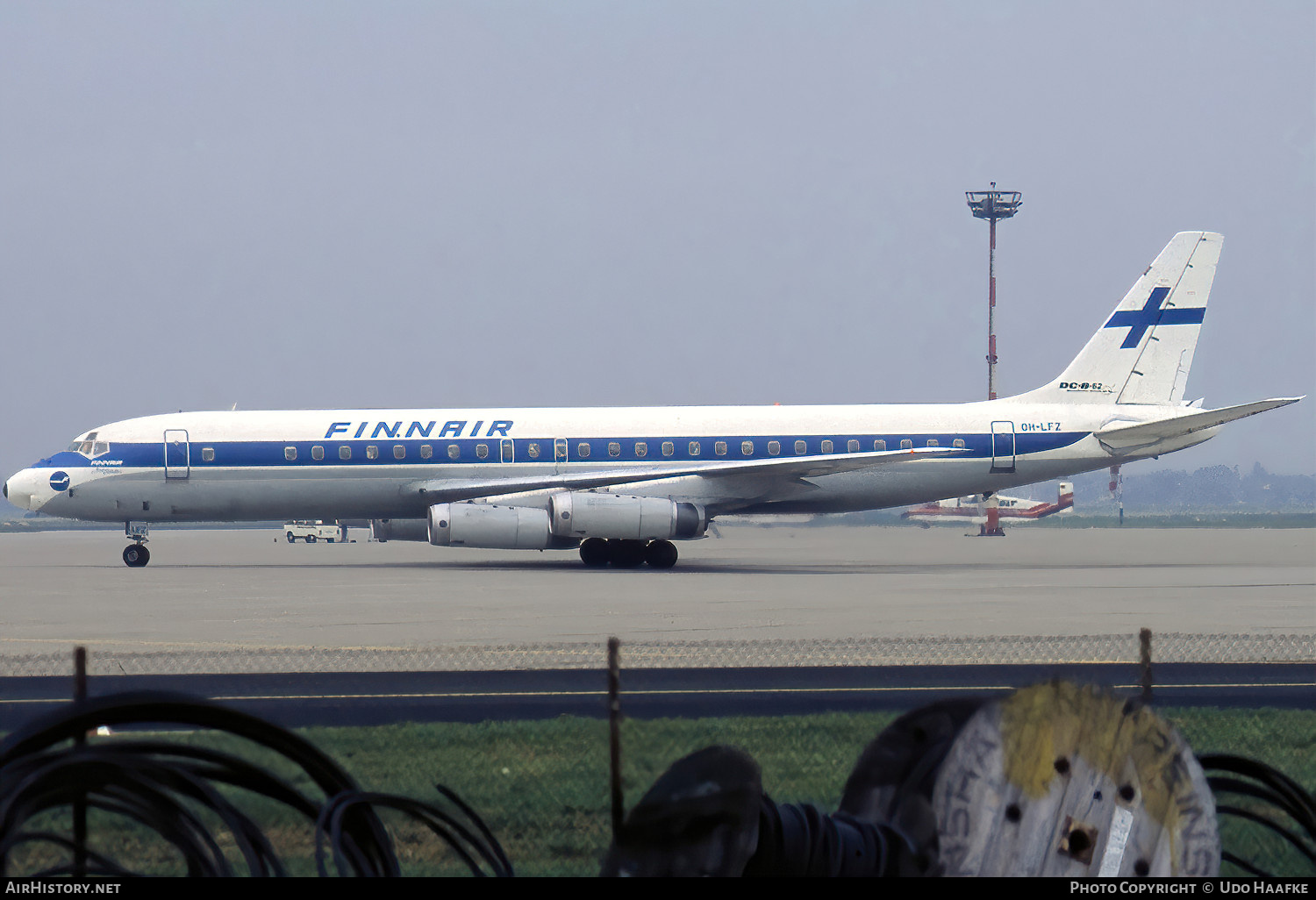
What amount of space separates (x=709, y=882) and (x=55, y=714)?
2494 millimetres

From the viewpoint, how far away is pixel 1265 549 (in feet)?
166

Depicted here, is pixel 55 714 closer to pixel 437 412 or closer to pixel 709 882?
pixel 709 882

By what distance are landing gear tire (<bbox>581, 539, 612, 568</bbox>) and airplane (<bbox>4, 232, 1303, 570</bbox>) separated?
0.04 meters

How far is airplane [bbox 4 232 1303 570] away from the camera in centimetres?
3431

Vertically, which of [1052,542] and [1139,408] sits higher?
[1139,408]

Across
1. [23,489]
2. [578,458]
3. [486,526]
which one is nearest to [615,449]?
[578,458]

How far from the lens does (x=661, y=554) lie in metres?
34.6

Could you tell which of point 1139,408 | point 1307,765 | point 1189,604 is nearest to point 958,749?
point 1307,765

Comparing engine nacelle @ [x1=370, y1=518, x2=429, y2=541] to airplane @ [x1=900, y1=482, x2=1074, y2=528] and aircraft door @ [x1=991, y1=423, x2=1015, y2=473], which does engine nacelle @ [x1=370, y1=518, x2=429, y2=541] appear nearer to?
aircraft door @ [x1=991, y1=423, x2=1015, y2=473]

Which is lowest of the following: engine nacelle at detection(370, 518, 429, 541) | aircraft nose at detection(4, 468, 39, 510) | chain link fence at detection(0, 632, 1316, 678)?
chain link fence at detection(0, 632, 1316, 678)

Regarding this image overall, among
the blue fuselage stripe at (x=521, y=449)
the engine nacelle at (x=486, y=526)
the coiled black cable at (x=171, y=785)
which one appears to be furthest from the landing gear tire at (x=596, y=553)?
the coiled black cable at (x=171, y=785)

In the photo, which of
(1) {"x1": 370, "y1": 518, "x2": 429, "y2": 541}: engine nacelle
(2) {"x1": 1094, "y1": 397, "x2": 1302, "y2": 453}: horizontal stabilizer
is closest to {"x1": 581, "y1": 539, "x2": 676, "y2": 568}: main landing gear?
(1) {"x1": 370, "y1": 518, "x2": 429, "y2": 541}: engine nacelle

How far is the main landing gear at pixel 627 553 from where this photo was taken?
34.6 metres

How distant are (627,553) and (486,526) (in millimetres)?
4366
